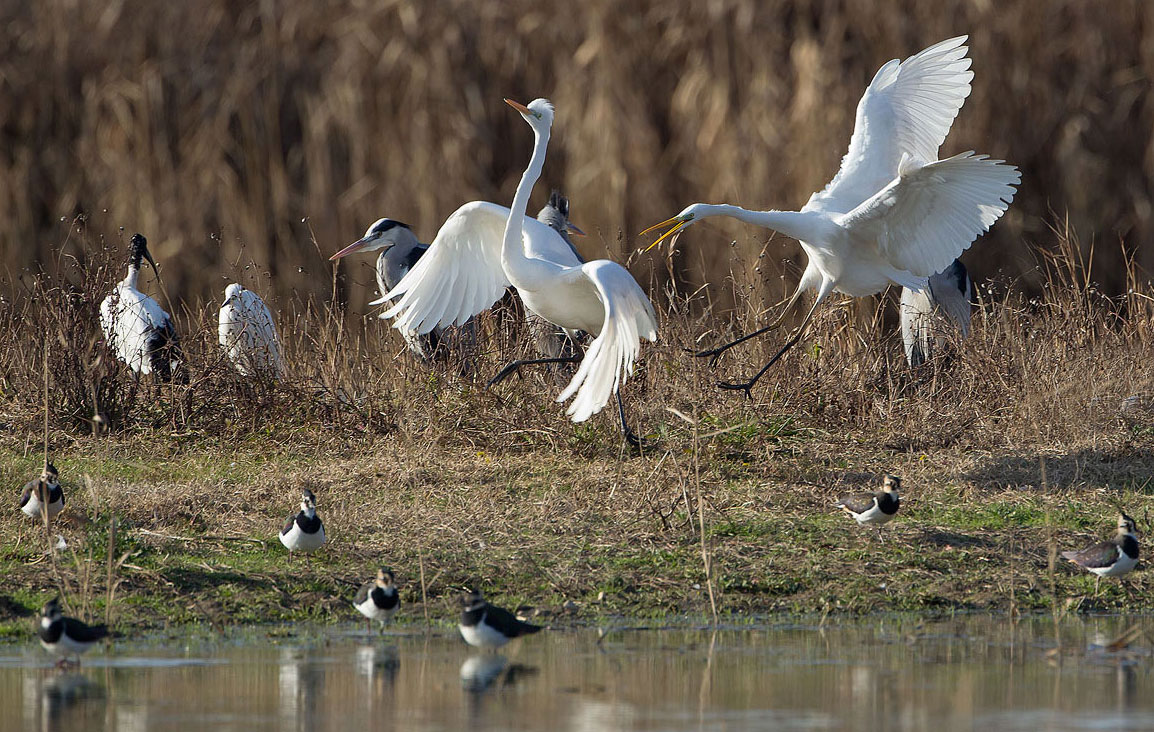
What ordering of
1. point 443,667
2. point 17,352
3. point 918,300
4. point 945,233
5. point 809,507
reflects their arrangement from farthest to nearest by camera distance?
point 918,300 < point 17,352 < point 945,233 < point 809,507 < point 443,667

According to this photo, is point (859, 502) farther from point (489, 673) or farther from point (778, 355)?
point (489, 673)

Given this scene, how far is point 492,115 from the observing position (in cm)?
1493

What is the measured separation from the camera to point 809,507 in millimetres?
7098

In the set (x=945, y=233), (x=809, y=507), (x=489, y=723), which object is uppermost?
(x=945, y=233)

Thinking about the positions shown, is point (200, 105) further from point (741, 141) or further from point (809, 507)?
point (809, 507)

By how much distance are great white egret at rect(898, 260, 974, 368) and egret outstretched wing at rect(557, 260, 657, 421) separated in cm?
312

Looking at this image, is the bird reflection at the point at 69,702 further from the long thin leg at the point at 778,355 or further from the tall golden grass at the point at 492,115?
the tall golden grass at the point at 492,115

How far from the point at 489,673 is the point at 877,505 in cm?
220

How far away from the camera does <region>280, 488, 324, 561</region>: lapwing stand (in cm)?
609

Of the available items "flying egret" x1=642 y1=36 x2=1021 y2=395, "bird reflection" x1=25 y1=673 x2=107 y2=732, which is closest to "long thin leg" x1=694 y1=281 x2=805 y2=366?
"flying egret" x1=642 y1=36 x2=1021 y2=395

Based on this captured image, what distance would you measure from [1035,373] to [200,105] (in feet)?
30.4

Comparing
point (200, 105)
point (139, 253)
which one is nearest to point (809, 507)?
point (139, 253)

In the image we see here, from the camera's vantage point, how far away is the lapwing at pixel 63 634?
16.0ft

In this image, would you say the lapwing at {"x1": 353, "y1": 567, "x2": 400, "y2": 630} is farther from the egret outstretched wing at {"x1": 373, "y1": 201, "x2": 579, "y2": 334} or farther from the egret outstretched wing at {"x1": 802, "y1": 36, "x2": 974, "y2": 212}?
the egret outstretched wing at {"x1": 802, "y1": 36, "x2": 974, "y2": 212}
